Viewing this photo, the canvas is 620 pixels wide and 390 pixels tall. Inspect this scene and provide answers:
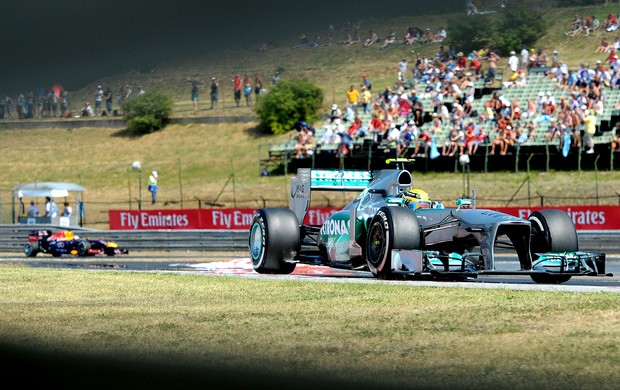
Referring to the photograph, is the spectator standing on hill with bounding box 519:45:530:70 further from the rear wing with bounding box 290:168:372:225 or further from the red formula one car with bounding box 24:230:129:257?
the rear wing with bounding box 290:168:372:225

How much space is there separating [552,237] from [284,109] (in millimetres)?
35713

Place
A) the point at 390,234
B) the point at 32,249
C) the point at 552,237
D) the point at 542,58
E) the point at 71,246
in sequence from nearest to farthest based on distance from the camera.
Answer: the point at 390,234, the point at 552,237, the point at 71,246, the point at 32,249, the point at 542,58

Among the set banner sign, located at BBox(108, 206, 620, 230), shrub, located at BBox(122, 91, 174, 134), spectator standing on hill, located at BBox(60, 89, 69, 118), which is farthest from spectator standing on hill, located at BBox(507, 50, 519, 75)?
spectator standing on hill, located at BBox(60, 89, 69, 118)

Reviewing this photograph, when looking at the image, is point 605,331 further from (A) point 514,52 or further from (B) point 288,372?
(A) point 514,52

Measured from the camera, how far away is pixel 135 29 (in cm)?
334

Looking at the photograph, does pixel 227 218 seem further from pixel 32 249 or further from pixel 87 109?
pixel 87 109

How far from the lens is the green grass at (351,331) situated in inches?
Result: 253

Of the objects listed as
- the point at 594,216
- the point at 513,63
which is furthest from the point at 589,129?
the point at 594,216

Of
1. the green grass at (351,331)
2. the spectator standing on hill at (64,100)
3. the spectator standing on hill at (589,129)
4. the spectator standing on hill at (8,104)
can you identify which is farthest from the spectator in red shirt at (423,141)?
the spectator standing on hill at (8,104)

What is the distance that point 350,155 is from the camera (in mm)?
37094

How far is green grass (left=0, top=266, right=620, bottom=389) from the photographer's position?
21.1ft

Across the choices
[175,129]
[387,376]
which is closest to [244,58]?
[387,376]

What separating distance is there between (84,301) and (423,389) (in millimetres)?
8512

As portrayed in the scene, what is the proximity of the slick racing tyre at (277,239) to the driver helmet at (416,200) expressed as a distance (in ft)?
7.19
